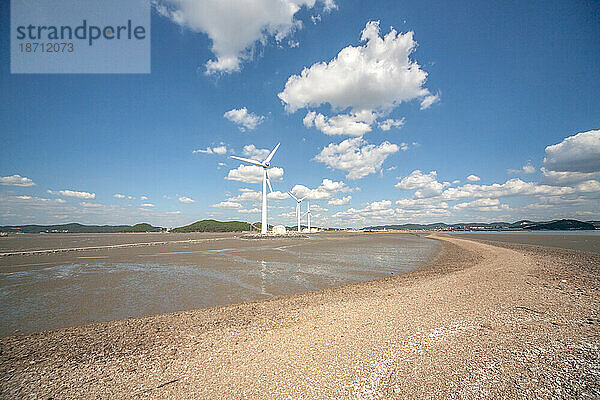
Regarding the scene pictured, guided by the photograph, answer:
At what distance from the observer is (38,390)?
479cm

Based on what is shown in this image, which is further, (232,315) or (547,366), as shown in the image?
(232,315)

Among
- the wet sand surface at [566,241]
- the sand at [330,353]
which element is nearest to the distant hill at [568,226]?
the wet sand surface at [566,241]

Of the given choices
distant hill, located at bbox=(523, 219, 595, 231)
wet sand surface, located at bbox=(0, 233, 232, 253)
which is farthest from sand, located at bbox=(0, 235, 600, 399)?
distant hill, located at bbox=(523, 219, 595, 231)

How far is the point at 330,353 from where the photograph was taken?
590 cm

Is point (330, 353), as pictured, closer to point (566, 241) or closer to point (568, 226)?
point (566, 241)

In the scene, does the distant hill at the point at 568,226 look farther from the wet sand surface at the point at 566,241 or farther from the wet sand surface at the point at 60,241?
the wet sand surface at the point at 60,241

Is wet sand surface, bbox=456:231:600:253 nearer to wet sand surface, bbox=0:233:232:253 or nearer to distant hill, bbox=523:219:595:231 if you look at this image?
wet sand surface, bbox=0:233:232:253

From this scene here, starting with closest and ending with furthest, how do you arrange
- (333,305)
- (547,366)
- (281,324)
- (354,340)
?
(547,366) < (354,340) < (281,324) < (333,305)

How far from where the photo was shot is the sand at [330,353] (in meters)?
4.67

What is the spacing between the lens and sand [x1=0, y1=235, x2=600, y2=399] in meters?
4.67

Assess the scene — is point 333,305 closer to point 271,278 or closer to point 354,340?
point 354,340

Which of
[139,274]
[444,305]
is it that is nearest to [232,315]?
[444,305]

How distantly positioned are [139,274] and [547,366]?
20837mm

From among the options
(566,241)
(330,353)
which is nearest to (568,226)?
(566,241)
